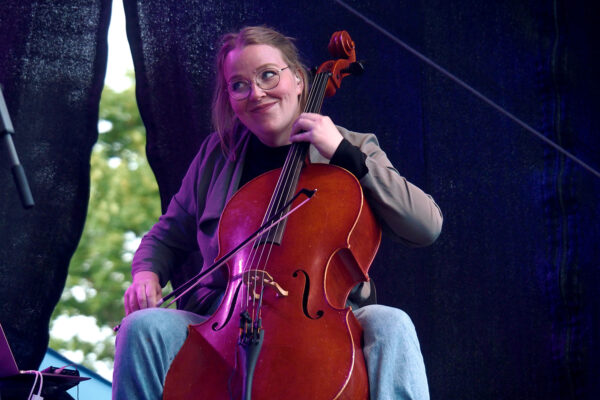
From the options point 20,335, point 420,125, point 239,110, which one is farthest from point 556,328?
point 20,335

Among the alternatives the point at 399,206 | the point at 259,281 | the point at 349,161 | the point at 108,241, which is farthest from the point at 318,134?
the point at 108,241

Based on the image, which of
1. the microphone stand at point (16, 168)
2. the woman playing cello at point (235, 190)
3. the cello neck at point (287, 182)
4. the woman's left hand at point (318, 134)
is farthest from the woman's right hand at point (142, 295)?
the microphone stand at point (16, 168)

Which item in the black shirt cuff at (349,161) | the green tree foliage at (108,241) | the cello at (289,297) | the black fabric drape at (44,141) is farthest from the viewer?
the green tree foliage at (108,241)

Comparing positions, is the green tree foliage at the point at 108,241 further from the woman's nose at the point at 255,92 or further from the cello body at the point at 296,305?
the cello body at the point at 296,305

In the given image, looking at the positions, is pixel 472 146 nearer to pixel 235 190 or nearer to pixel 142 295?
pixel 235 190

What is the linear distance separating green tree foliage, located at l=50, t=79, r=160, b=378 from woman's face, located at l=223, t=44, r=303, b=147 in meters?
2.87

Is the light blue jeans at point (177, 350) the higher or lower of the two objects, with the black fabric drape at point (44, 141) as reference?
lower

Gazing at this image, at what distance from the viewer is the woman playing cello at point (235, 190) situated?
1365 millimetres

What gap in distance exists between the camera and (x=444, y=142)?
2277 mm

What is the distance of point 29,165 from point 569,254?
64.7 inches

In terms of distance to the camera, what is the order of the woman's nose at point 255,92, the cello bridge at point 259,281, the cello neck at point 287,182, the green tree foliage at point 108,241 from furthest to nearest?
1. the green tree foliage at point 108,241
2. the woman's nose at point 255,92
3. the cello neck at point 287,182
4. the cello bridge at point 259,281

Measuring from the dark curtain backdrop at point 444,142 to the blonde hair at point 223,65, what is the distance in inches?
12.1

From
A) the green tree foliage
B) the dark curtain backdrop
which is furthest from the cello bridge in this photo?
the green tree foliage

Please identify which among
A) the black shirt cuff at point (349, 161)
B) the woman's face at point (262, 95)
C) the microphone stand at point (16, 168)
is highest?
the woman's face at point (262, 95)
